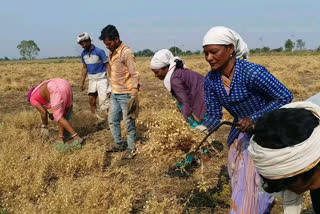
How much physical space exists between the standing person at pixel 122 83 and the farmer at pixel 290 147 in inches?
106

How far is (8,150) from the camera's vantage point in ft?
12.0

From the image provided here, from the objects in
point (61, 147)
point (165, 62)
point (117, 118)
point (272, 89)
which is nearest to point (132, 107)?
point (117, 118)

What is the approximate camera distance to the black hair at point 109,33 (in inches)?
150

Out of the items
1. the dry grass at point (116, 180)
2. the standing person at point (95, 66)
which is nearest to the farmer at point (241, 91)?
the dry grass at point (116, 180)

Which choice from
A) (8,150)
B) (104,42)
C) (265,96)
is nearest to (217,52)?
(265,96)

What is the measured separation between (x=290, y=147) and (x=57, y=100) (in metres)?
3.88

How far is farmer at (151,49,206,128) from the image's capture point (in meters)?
3.05

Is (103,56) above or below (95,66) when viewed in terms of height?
above

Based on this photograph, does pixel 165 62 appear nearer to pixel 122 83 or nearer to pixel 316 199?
pixel 122 83

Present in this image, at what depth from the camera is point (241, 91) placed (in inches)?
79.6

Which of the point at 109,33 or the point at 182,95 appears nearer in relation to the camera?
the point at 182,95

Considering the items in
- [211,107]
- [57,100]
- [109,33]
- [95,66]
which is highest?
[109,33]

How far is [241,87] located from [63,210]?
5.71 feet

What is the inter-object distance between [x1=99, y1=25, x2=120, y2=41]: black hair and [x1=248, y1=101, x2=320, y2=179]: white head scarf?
3.02m
